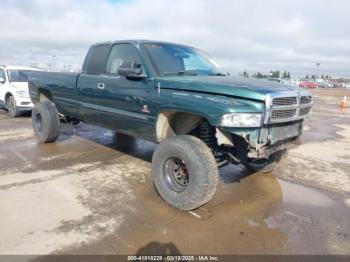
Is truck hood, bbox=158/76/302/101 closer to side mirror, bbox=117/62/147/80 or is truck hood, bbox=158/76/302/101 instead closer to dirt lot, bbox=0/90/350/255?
side mirror, bbox=117/62/147/80

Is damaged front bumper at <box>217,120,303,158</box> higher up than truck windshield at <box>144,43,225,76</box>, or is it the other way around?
truck windshield at <box>144,43,225,76</box>

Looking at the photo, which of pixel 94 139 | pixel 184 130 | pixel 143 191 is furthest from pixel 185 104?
pixel 94 139

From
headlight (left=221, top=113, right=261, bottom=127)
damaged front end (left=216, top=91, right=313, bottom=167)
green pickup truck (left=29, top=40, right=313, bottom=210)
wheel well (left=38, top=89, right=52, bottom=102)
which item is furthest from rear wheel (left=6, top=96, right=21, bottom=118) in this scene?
headlight (left=221, top=113, right=261, bottom=127)

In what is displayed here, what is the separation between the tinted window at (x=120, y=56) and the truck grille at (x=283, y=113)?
217 centimetres

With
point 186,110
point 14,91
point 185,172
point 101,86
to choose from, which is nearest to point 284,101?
point 186,110

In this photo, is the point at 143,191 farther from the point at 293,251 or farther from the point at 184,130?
the point at 293,251

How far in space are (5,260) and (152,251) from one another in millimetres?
1325

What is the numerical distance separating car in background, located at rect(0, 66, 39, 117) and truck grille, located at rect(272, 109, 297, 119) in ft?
31.1

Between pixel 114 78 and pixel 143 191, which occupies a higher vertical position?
pixel 114 78

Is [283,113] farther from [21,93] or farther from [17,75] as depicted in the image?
[17,75]

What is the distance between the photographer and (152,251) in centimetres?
324

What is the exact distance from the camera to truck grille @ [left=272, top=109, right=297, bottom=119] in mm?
3832

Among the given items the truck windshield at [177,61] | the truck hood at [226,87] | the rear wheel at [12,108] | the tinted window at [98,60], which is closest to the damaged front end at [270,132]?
the truck hood at [226,87]

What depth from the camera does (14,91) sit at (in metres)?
11.3
